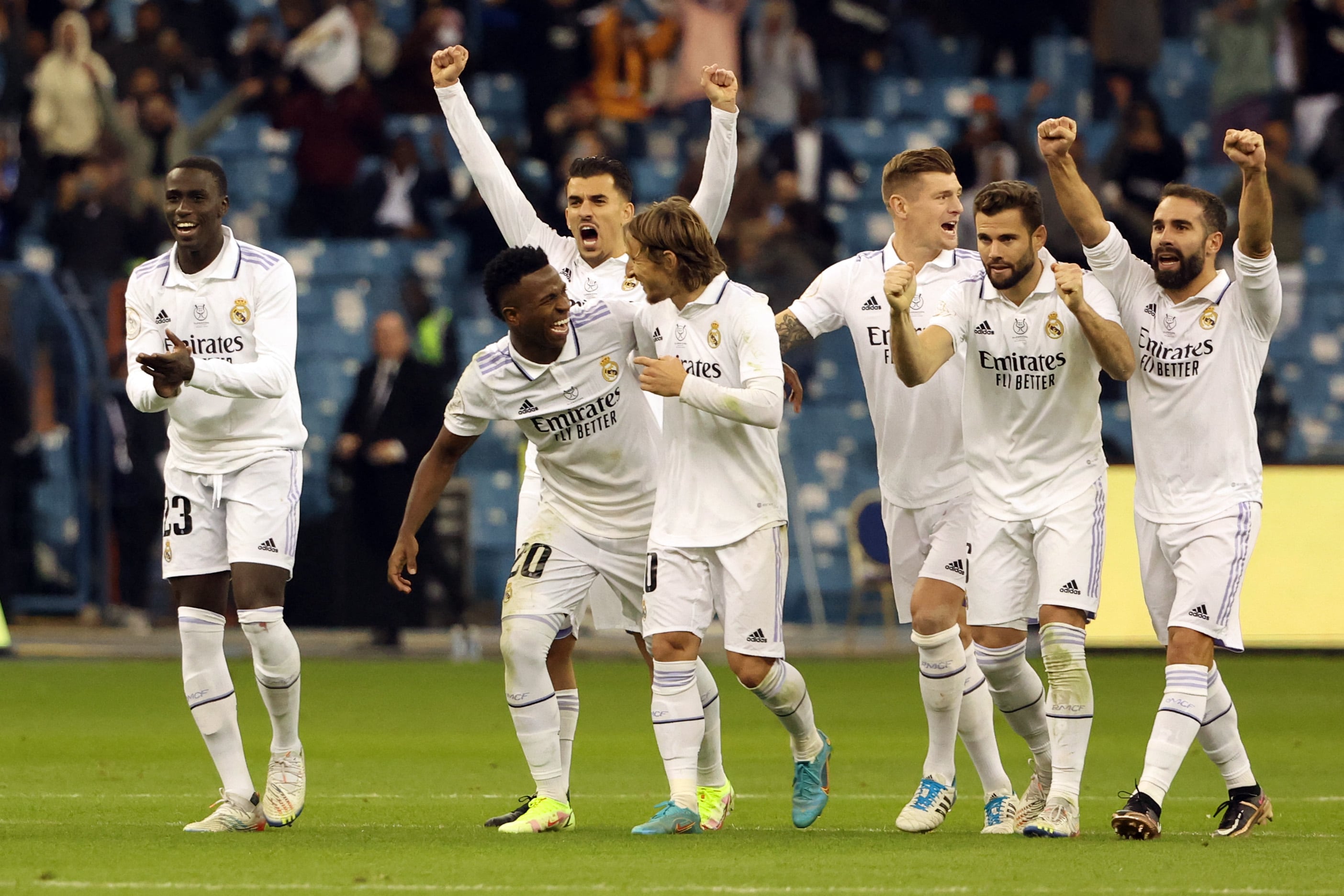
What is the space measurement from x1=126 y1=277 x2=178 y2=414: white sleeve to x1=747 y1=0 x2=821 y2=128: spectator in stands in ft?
42.8

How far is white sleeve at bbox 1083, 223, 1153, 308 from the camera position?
7594 mm

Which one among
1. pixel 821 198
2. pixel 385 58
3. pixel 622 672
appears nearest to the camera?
pixel 622 672

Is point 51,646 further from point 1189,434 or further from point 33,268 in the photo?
point 1189,434

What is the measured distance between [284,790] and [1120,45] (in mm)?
15584

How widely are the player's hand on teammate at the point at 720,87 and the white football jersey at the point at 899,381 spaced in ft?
2.64

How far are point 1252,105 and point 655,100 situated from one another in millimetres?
6008

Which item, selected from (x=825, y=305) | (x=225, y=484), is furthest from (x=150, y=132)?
(x=825, y=305)

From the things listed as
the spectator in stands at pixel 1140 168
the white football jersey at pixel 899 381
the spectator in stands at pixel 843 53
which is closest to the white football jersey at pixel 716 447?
the white football jersey at pixel 899 381

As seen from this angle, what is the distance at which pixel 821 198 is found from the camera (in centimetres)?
1934

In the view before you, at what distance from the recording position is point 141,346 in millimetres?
7727

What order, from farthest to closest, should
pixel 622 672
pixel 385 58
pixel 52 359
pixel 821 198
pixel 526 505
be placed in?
pixel 385 58, pixel 821 198, pixel 52 359, pixel 622 672, pixel 526 505

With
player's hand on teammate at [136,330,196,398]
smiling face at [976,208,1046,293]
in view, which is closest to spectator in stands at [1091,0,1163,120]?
smiling face at [976,208,1046,293]

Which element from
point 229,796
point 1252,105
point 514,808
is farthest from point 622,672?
point 1252,105

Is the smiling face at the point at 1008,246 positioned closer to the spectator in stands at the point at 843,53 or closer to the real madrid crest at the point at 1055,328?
the real madrid crest at the point at 1055,328
